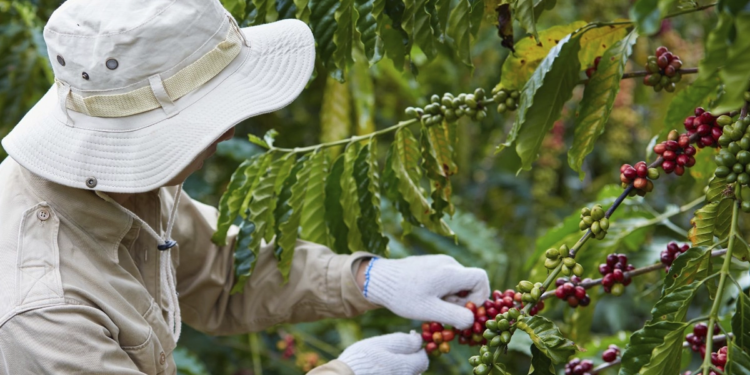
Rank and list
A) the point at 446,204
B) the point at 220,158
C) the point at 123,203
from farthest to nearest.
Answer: the point at 220,158 < the point at 446,204 < the point at 123,203

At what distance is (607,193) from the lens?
6.99 feet

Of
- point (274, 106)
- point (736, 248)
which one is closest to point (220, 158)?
point (274, 106)

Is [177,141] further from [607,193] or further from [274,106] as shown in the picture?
[607,193]

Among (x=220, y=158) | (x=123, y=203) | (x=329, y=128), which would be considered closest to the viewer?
(x=123, y=203)

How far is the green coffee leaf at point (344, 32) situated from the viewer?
4.95 ft

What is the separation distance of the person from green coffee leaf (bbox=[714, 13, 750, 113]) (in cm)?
84

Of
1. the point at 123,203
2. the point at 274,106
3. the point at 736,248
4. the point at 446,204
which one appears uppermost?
the point at 736,248

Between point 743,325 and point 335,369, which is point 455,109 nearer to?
point 335,369

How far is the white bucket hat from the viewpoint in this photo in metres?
1.33

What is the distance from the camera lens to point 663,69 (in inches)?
58.0

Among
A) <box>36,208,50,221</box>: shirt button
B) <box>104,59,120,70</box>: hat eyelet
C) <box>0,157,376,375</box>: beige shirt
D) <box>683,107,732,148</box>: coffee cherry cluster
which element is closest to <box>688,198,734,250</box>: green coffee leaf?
<box>683,107,732,148</box>: coffee cherry cluster

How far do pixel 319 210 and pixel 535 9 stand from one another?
Answer: 705mm

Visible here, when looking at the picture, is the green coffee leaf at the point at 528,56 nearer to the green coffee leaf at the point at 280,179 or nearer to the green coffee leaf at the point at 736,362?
the green coffee leaf at the point at 280,179

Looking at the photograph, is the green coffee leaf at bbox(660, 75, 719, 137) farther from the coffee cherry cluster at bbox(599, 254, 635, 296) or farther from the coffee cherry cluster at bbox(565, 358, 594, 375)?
the coffee cherry cluster at bbox(565, 358, 594, 375)
